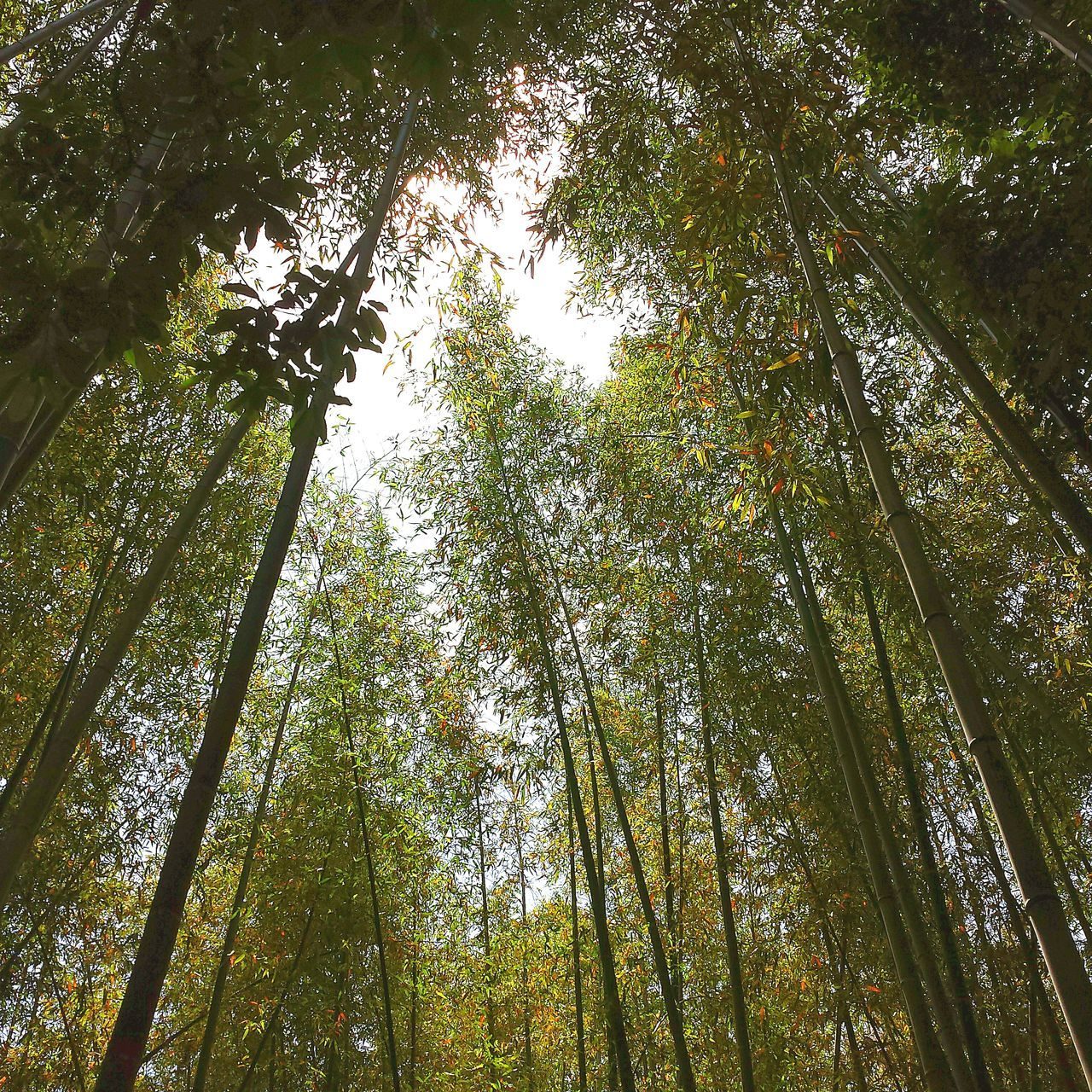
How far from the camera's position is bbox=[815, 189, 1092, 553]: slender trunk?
74.3 inches

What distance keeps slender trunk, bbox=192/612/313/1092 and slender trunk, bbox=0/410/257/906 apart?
155cm

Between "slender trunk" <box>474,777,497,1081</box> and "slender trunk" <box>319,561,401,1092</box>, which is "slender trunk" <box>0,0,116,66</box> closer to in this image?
"slender trunk" <box>319,561,401,1092</box>

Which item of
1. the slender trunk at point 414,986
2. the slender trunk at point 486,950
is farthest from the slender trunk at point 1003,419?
the slender trunk at point 486,950

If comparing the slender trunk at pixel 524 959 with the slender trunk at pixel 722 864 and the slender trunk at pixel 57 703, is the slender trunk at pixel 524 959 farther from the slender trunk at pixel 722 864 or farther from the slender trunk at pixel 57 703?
the slender trunk at pixel 57 703

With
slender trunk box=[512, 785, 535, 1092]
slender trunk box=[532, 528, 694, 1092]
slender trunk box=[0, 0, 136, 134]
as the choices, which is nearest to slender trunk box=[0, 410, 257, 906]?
slender trunk box=[0, 0, 136, 134]

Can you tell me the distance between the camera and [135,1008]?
4.29 ft

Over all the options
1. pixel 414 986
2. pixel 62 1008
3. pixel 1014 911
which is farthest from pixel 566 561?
pixel 62 1008

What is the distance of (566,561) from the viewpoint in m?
5.07

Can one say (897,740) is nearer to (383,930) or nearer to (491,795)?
(383,930)

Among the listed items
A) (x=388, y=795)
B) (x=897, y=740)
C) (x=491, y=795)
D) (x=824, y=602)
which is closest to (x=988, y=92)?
(x=897, y=740)

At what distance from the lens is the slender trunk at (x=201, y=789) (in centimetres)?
126

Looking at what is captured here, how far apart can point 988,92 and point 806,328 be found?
0.81 metres

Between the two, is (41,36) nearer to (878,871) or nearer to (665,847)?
(878,871)

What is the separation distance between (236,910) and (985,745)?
352 cm
